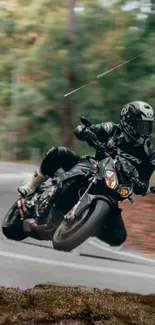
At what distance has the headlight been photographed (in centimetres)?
563

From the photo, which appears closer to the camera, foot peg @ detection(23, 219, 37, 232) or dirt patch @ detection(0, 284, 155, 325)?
dirt patch @ detection(0, 284, 155, 325)

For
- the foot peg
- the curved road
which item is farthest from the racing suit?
the foot peg

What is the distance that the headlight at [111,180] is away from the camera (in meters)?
5.63

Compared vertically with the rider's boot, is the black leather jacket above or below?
above

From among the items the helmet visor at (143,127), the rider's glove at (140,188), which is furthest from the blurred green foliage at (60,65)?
the rider's glove at (140,188)

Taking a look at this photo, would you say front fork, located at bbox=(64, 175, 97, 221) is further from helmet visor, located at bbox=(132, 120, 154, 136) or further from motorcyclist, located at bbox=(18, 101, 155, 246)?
helmet visor, located at bbox=(132, 120, 154, 136)

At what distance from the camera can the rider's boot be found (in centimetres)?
594

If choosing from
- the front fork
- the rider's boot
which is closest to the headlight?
the front fork

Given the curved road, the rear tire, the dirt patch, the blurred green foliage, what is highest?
the blurred green foliage

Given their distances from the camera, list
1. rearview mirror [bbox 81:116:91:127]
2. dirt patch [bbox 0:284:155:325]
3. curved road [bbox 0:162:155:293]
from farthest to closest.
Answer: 1. rearview mirror [bbox 81:116:91:127]
2. curved road [bbox 0:162:155:293]
3. dirt patch [bbox 0:284:155:325]

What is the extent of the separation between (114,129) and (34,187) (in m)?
0.78

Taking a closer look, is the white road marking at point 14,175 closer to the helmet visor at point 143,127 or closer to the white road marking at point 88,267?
the white road marking at point 88,267

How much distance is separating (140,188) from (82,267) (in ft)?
2.43

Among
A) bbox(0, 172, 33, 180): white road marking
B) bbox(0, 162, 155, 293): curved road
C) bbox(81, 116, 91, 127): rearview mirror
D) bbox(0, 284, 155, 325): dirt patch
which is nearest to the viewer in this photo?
bbox(0, 284, 155, 325): dirt patch
